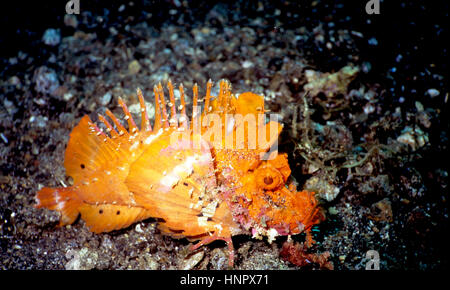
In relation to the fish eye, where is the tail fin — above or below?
below

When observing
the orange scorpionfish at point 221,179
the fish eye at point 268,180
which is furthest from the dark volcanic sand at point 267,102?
the fish eye at point 268,180

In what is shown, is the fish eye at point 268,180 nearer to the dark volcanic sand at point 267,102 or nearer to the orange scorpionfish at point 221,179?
the orange scorpionfish at point 221,179

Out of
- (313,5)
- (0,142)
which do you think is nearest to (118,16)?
(0,142)

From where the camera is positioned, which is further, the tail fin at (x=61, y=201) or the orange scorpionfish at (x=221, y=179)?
the tail fin at (x=61, y=201)

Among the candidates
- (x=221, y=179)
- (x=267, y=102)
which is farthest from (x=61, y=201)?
(x=267, y=102)

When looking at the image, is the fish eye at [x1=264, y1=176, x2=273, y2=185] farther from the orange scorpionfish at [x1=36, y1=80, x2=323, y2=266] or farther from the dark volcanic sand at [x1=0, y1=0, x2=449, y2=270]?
the dark volcanic sand at [x1=0, y1=0, x2=449, y2=270]

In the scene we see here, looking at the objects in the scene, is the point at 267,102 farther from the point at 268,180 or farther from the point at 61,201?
the point at 61,201

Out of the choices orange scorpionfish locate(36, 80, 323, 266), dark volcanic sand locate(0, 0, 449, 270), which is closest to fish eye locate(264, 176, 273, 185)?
orange scorpionfish locate(36, 80, 323, 266)
